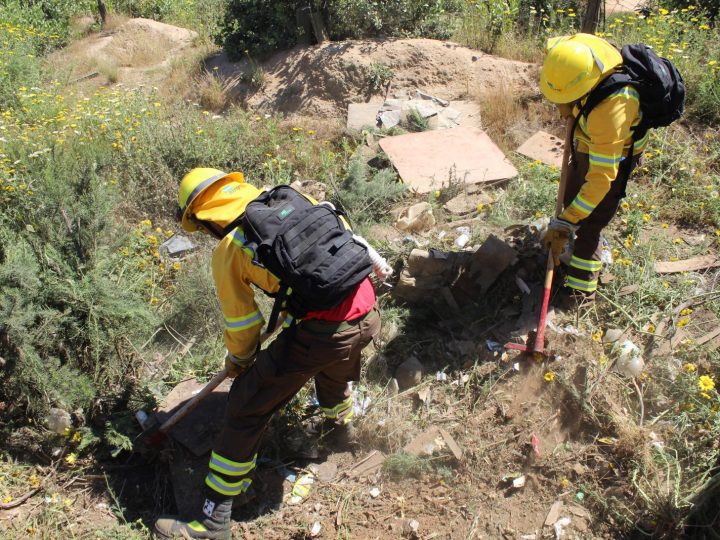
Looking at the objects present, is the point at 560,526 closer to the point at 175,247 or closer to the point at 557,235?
A: the point at 557,235

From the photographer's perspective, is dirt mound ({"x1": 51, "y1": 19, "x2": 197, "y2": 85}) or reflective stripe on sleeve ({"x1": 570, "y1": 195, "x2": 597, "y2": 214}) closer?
reflective stripe on sleeve ({"x1": 570, "y1": 195, "x2": 597, "y2": 214})

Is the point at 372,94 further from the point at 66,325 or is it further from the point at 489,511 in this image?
the point at 489,511

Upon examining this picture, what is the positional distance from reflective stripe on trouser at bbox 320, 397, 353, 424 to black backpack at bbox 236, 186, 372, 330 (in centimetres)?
100

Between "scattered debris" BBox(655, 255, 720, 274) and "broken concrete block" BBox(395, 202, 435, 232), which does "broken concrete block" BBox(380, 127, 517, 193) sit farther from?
"scattered debris" BBox(655, 255, 720, 274)

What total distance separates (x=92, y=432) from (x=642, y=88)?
3766mm

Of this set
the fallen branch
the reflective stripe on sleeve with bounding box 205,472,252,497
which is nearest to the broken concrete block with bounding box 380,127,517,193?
the reflective stripe on sleeve with bounding box 205,472,252,497

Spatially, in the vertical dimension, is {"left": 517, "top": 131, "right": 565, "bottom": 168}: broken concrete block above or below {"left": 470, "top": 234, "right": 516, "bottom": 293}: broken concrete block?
below

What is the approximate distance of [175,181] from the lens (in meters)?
5.50

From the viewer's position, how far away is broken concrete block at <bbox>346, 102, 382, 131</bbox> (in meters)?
6.36

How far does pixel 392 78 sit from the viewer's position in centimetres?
692

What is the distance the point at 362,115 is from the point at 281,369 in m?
4.31

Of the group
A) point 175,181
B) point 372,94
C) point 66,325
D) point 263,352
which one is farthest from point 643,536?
point 372,94

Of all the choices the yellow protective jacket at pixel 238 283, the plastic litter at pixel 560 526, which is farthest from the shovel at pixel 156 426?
the plastic litter at pixel 560 526

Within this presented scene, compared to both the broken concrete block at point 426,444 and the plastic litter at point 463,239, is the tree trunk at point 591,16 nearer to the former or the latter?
the plastic litter at point 463,239
